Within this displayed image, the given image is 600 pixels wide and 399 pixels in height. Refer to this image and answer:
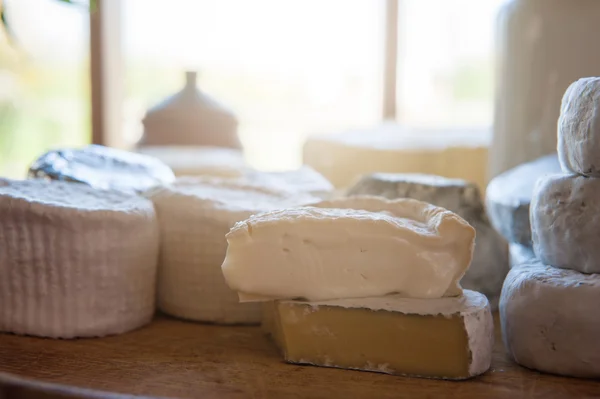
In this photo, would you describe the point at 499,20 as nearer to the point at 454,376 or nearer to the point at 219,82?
the point at 454,376

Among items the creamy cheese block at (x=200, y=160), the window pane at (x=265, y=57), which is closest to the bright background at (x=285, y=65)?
the window pane at (x=265, y=57)

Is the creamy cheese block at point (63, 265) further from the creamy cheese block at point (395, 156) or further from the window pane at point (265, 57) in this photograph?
the window pane at point (265, 57)

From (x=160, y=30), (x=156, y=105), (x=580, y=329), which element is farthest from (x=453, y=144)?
(x=160, y=30)

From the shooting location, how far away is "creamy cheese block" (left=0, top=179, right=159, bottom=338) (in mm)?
713

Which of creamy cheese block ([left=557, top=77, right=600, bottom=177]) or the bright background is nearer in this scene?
creamy cheese block ([left=557, top=77, right=600, bottom=177])

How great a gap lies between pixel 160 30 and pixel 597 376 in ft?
5.71

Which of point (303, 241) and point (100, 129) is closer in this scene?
point (303, 241)

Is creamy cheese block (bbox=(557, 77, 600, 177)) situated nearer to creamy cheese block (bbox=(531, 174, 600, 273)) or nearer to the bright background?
creamy cheese block (bbox=(531, 174, 600, 273))

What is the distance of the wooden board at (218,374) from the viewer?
22.9 inches

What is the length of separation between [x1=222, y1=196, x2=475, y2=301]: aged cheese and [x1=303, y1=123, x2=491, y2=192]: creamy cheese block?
2.26 ft

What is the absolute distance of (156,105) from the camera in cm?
163

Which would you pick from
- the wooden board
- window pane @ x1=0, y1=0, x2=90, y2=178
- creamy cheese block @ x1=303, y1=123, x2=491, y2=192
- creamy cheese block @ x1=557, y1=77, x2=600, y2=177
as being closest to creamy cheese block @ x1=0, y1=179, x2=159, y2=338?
the wooden board

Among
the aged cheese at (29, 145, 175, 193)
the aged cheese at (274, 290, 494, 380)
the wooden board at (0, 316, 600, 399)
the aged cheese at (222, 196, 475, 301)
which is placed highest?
the aged cheese at (29, 145, 175, 193)

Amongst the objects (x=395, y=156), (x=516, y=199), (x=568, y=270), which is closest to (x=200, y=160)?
(x=395, y=156)
